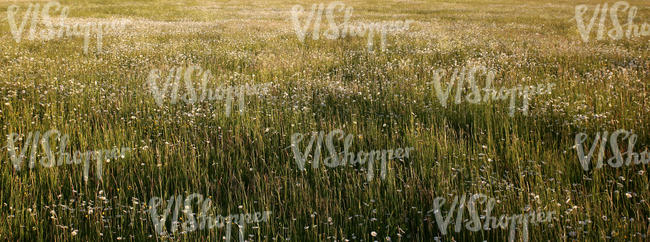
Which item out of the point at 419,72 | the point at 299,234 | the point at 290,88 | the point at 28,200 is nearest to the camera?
the point at 299,234

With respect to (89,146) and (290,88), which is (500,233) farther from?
(290,88)

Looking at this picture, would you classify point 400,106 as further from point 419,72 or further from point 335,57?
point 335,57

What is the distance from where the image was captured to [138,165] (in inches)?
154

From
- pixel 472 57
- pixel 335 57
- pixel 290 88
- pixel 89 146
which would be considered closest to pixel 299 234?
pixel 89 146

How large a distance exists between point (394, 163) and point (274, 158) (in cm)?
113

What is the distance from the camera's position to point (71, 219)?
9.92 feet

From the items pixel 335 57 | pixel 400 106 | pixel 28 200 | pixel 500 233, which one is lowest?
pixel 500 233

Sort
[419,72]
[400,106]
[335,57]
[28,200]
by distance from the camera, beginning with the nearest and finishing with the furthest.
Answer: [28,200], [400,106], [419,72], [335,57]

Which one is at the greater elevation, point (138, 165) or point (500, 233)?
point (138, 165)

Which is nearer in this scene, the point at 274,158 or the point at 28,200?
the point at 28,200

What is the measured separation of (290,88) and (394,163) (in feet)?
10.7

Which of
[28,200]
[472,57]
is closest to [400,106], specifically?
[28,200]

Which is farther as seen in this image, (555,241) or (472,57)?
(472,57)

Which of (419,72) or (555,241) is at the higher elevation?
(419,72)
